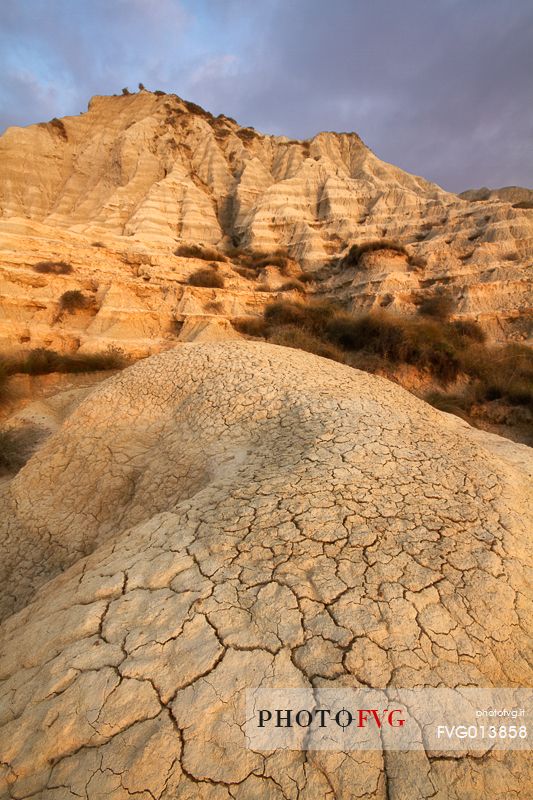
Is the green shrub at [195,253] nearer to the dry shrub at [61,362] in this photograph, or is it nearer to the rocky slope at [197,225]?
the rocky slope at [197,225]

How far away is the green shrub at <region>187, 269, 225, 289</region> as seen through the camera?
444 inches

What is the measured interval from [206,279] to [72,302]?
13.9 feet

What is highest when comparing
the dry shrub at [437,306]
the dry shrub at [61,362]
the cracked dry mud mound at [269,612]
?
the dry shrub at [437,306]

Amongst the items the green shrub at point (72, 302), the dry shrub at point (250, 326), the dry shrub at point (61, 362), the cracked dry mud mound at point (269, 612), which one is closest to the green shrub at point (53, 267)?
the green shrub at point (72, 302)

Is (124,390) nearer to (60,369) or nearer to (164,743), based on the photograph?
(164,743)

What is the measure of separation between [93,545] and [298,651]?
1985 mm

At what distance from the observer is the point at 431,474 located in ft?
6.70

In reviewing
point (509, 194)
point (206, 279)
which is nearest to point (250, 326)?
point (206, 279)

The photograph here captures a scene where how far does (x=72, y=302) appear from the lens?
874 cm

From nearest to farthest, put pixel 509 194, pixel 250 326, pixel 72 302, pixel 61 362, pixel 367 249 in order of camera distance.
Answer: pixel 61 362 < pixel 72 302 < pixel 250 326 < pixel 367 249 < pixel 509 194

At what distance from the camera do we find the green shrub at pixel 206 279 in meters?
11.3

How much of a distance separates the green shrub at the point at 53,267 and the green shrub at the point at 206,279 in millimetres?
3498

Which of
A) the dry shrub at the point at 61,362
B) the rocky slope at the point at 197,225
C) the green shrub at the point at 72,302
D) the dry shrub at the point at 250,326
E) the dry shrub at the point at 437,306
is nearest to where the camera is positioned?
the dry shrub at the point at 61,362

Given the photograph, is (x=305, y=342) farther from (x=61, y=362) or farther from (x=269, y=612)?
(x=269, y=612)
